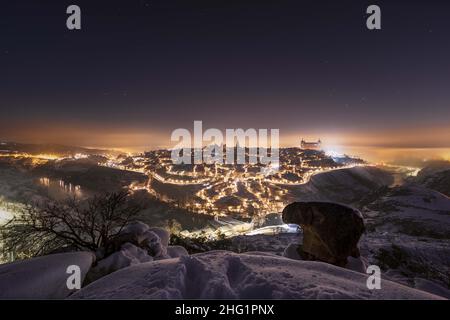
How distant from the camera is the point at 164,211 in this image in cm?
14288

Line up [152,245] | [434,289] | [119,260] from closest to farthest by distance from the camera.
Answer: [119,260]
[434,289]
[152,245]

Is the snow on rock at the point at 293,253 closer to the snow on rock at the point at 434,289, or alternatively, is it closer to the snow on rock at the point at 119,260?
the snow on rock at the point at 434,289

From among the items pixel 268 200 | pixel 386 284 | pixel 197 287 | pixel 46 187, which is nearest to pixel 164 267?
pixel 197 287

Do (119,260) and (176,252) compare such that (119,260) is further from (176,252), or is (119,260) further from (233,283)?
(233,283)

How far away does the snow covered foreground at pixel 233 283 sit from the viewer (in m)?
5.02

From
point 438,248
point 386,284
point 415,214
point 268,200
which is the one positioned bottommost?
point 268,200

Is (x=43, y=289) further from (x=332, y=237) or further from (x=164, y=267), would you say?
(x=332, y=237)

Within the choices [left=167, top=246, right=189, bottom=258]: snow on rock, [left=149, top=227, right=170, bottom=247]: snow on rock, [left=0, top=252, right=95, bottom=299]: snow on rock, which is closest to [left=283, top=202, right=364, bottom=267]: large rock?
[left=167, top=246, right=189, bottom=258]: snow on rock

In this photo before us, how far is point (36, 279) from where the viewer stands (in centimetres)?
697

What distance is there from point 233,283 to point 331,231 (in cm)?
1504

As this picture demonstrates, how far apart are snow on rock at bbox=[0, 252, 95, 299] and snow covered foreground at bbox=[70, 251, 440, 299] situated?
1.94 meters

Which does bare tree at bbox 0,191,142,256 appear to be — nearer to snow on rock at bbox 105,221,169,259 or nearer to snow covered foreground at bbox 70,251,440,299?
snow on rock at bbox 105,221,169,259

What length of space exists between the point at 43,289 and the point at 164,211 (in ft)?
463

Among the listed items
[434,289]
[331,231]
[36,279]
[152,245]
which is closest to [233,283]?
[36,279]
